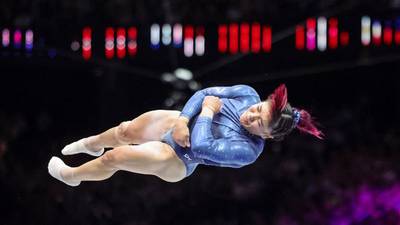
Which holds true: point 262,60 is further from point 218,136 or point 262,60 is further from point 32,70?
point 218,136

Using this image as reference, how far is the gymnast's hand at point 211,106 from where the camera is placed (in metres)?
3.20

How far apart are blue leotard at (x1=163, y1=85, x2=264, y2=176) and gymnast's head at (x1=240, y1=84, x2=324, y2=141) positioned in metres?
0.06

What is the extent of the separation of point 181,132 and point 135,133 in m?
0.46

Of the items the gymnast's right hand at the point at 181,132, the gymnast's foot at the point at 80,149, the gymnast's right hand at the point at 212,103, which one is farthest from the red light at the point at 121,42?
the gymnast's right hand at the point at 181,132

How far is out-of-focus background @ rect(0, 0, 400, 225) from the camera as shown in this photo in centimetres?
569

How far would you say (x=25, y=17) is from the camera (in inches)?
228

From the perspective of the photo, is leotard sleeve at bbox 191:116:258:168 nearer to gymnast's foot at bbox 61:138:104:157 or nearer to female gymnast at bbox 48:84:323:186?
female gymnast at bbox 48:84:323:186

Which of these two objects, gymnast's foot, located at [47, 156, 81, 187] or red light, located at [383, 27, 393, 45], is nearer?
gymnast's foot, located at [47, 156, 81, 187]

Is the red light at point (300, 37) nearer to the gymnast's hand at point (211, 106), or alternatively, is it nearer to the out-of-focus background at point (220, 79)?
the out-of-focus background at point (220, 79)

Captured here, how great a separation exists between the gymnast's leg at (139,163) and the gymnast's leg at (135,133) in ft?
0.42

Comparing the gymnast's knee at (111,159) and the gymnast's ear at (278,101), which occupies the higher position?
the gymnast's ear at (278,101)

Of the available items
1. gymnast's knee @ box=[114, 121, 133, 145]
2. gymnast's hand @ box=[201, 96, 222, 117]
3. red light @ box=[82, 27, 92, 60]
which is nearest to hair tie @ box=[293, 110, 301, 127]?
gymnast's hand @ box=[201, 96, 222, 117]

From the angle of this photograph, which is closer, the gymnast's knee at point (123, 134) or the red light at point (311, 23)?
the gymnast's knee at point (123, 134)

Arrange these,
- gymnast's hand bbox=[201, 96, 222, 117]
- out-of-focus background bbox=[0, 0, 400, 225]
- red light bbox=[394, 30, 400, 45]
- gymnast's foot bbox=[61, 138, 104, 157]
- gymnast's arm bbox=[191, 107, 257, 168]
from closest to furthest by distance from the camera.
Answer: gymnast's arm bbox=[191, 107, 257, 168], gymnast's hand bbox=[201, 96, 222, 117], gymnast's foot bbox=[61, 138, 104, 157], out-of-focus background bbox=[0, 0, 400, 225], red light bbox=[394, 30, 400, 45]
